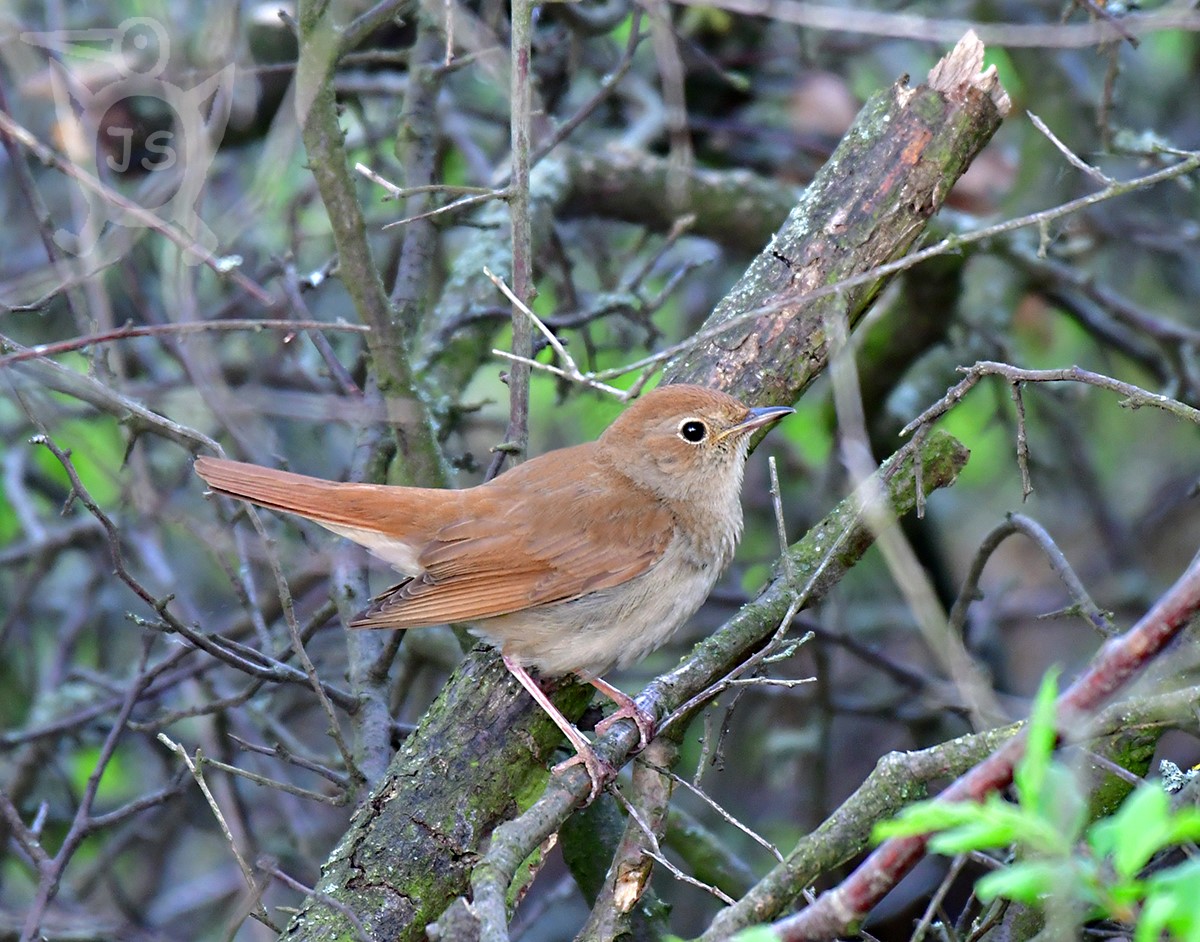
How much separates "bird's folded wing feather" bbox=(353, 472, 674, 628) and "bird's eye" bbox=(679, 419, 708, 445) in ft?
0.89

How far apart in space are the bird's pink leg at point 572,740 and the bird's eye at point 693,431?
1037mm

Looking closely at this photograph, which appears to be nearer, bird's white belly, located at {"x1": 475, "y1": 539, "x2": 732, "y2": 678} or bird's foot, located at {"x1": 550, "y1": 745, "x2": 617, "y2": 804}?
bird's foot, located at {"x1": 550, "y1": 745, "x2": 617, "y2": 804}

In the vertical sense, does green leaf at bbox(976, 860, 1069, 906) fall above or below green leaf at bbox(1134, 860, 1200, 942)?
below

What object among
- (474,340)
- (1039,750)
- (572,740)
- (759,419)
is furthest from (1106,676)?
(474,340)

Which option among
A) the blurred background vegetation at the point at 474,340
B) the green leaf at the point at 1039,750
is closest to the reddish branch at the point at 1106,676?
the green leaf at the point at 1039,750

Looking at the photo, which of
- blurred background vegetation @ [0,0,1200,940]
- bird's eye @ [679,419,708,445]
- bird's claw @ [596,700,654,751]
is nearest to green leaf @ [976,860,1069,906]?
bird's claw @ [596,700,654,751]

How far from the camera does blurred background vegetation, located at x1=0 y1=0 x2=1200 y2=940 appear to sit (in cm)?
478

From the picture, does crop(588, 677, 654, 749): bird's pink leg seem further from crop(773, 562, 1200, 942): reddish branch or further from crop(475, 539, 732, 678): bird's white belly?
crop(773, 562, 1200, 942): reddish branch

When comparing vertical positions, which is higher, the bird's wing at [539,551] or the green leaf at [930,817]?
the green leaf at [930,817]

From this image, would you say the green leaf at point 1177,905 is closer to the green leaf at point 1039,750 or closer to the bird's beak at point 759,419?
the green leaf at point 1039,750

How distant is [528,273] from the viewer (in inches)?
152

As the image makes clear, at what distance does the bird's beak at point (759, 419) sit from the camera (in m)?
3.89

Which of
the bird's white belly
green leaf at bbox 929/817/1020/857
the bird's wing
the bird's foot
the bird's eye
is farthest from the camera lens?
the bird's eye

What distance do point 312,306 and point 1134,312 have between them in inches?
159
